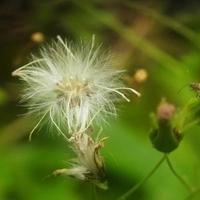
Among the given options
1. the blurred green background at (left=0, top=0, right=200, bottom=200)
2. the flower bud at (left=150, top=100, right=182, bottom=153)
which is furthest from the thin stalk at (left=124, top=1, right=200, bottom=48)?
the flower bud at (left=150, top=100, right=182, bottom=153)

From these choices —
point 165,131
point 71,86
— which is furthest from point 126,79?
point 165,131

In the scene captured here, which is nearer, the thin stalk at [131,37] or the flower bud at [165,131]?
the flower bud at [165,131]

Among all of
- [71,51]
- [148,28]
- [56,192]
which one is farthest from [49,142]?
[148,28]

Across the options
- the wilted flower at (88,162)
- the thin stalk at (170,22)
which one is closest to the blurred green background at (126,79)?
the thin stalk at (170,22)

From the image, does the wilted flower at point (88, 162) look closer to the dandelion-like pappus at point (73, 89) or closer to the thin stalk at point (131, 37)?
the dandelion-like pappus at point (73, 89)

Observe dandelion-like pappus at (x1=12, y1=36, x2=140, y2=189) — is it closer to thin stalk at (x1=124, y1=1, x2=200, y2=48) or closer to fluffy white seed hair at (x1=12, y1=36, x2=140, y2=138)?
fluffy white seed hair at (x1=12, y1=36, x2=140, y2=138)

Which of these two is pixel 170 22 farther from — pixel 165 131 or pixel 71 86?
pixel 165 131
